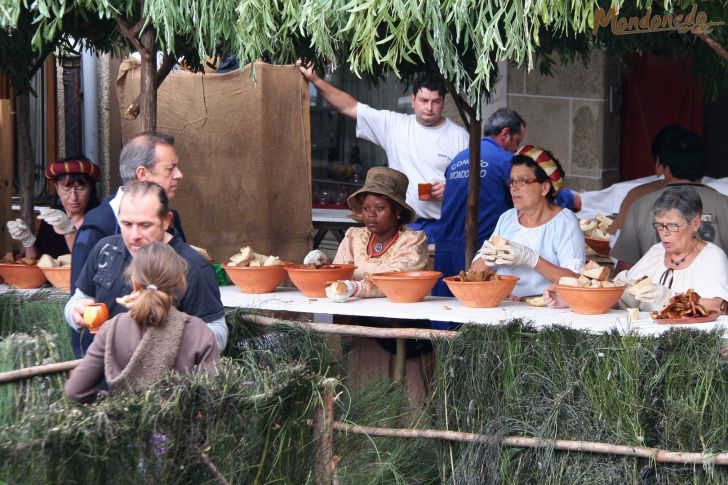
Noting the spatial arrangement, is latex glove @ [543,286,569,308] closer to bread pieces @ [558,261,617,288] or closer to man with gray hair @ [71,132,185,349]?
bread pieces @ [558,261,617,288]

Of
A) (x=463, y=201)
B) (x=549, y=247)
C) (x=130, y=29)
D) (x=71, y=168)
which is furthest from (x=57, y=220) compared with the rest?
(x=549, y=247)

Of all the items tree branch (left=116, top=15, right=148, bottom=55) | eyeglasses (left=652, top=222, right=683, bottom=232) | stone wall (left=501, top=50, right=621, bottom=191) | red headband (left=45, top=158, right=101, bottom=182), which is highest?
tree branch (left=116, top=15, right=148, bottom=55)

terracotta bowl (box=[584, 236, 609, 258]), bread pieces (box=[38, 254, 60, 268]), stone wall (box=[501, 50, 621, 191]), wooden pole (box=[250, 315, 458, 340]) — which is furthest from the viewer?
stone wall (box=[501, 50, 621, 191])

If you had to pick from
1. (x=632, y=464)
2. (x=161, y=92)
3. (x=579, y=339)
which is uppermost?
(x=161, y=92)

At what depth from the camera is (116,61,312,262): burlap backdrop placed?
6988mm

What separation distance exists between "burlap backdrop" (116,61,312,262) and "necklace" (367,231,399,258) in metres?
1.79

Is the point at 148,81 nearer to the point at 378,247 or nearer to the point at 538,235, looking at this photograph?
the point at 378,247

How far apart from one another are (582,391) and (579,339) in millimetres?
189

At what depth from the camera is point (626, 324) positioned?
446cm

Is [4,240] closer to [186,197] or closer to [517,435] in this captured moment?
[186,197]

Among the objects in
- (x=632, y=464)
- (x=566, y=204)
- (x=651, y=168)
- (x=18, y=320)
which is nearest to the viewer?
(x=632, y=464)

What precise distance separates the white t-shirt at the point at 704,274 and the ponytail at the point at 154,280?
2.18 meters

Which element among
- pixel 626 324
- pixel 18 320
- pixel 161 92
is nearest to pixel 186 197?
pixel 161 92

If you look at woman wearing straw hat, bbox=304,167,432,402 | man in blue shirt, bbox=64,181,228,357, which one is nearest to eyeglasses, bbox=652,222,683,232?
woman wearing straw hat, bbox=304,167,432,402
